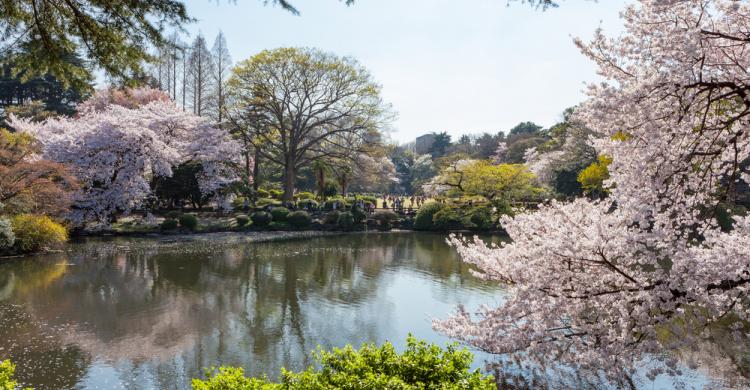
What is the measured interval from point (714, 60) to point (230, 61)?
35.4m

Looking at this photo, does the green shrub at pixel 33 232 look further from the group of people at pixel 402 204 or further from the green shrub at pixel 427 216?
the group of people at pixel 402 204

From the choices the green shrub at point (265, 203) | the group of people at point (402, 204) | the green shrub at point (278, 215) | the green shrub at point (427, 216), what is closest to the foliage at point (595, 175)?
the green shrub at point (427, 216)

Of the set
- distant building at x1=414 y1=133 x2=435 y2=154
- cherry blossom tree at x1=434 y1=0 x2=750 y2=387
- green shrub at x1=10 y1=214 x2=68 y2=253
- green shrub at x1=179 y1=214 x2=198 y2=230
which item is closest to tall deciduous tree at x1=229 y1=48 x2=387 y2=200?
green shrub at x1=179 y1=214 x2=198 y2=230

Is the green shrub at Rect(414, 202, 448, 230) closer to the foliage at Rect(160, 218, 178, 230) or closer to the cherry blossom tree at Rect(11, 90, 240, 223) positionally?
the foliage at Rect(160, 218, 178, 230)

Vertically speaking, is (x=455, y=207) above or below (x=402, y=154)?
below

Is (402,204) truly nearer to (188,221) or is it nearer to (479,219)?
(479,219)

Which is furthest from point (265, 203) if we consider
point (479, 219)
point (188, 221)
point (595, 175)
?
point (595, 175)

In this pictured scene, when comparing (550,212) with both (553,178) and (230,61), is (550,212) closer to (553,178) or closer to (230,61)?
(553,178)

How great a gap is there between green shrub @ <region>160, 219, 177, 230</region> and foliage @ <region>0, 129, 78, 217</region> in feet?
13.7

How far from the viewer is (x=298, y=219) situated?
25781 millimetres

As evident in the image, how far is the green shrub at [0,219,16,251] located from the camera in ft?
48.3

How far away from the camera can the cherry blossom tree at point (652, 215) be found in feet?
14.4

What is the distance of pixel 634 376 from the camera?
685 centimetres

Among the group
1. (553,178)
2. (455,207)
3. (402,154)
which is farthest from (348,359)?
(402,154)
